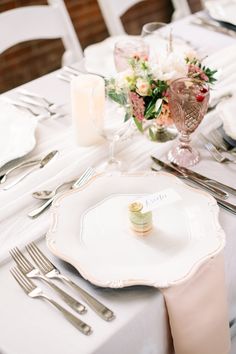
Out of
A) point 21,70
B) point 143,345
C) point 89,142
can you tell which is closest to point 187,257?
point 143,345

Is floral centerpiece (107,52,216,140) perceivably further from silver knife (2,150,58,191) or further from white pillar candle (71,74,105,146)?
silver knife (2,150,58,191)

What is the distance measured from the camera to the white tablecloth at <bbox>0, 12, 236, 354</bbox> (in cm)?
76

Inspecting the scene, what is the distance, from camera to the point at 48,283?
85 cm

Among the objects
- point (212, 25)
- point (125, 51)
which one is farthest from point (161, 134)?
point (212, 25)

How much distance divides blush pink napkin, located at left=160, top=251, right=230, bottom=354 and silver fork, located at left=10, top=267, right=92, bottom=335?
0.46 ft

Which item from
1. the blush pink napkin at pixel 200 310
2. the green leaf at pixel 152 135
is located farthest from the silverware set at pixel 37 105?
the blush pink napkin at pixel 200 310

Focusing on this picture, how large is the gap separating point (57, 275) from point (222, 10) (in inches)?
49.8

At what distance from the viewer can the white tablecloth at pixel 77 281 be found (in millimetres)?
762

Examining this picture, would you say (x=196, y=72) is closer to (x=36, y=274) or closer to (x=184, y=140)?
(x=184, y=140)

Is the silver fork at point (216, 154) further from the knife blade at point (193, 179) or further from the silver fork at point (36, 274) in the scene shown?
the silver fork at point (36, 274)

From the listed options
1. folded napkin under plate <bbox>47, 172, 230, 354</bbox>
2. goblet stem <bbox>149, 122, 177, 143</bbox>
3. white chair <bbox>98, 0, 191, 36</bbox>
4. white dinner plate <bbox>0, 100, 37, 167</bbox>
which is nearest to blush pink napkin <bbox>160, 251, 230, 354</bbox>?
folded napkin under plate <bbox>47, 172, 230, 354</bbox>

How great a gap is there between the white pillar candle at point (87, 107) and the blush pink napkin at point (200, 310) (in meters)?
0.45

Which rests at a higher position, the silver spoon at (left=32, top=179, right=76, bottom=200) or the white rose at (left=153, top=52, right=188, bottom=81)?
the white rose at (left=153, top=52, right=188, bottom=81)

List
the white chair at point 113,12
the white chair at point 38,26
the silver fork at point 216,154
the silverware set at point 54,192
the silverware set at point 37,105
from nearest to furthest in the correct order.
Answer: the silverware set at point 54,192 → the silver fork at point 216,154 → the silverware set at point 37,105 → the white chair at point 38,26 → the white chair at point 113,12
